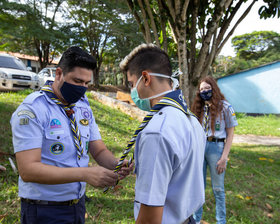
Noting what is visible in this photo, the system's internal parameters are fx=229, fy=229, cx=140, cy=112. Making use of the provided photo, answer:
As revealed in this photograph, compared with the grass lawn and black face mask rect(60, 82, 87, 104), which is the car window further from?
black face mask rect(60, 82, 87, 104)

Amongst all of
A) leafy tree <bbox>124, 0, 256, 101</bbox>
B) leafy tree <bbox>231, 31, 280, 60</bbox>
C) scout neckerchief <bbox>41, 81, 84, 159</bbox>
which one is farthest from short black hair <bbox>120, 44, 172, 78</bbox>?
leafy tree <bbox>231, 31, 280, 60</bbox>

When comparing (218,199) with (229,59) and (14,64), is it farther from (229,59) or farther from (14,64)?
(229,59)

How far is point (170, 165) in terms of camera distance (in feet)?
3.86

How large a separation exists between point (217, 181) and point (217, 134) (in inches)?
25.2

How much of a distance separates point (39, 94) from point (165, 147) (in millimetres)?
1081

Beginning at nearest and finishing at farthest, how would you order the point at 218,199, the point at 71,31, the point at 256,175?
1. the point at 218,199
2. the point at 256,175
3. the point at 71,31

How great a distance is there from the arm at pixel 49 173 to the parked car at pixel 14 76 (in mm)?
8821

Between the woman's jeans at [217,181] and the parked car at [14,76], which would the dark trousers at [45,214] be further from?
the parked car at [14,76]

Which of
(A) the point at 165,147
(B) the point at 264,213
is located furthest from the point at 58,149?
(B) the point at 264,213

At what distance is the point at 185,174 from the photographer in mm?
1295

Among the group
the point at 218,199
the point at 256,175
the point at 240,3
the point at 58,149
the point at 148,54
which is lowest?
the point at 256,175

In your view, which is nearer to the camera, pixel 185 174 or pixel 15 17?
pixel 185 174

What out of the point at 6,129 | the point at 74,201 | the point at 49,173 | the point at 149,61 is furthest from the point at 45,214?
the point at 6,129

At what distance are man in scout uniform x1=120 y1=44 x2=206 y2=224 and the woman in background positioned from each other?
67.7 inches
